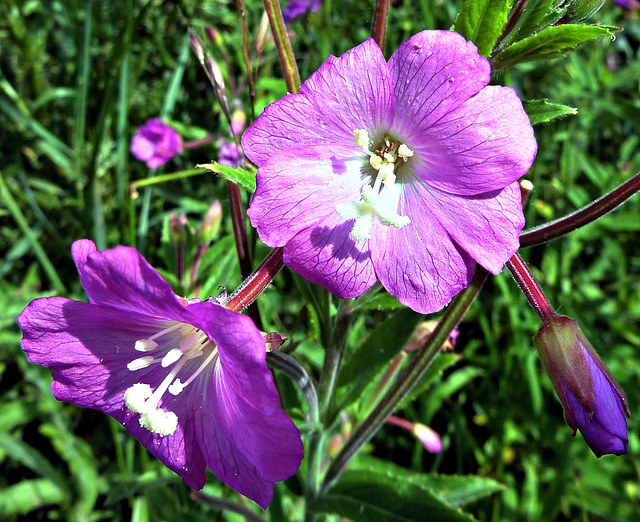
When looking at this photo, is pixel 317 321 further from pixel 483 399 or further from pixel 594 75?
pixel 594 75

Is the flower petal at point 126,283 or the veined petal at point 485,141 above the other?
the veined petal at point 485,141

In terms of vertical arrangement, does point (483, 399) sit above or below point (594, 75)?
below

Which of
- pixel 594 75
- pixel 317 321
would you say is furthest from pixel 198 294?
pixel 594 75

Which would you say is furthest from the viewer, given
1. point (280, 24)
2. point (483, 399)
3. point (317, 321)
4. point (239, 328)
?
point (483, 399)

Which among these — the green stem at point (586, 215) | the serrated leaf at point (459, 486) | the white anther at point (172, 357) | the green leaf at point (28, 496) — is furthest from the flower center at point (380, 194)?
the green leaf at point (28, 496)

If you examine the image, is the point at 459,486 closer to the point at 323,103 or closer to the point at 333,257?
the point at 333,257

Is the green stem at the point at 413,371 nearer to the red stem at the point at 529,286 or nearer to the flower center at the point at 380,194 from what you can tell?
the red stem at the point at 529,286
